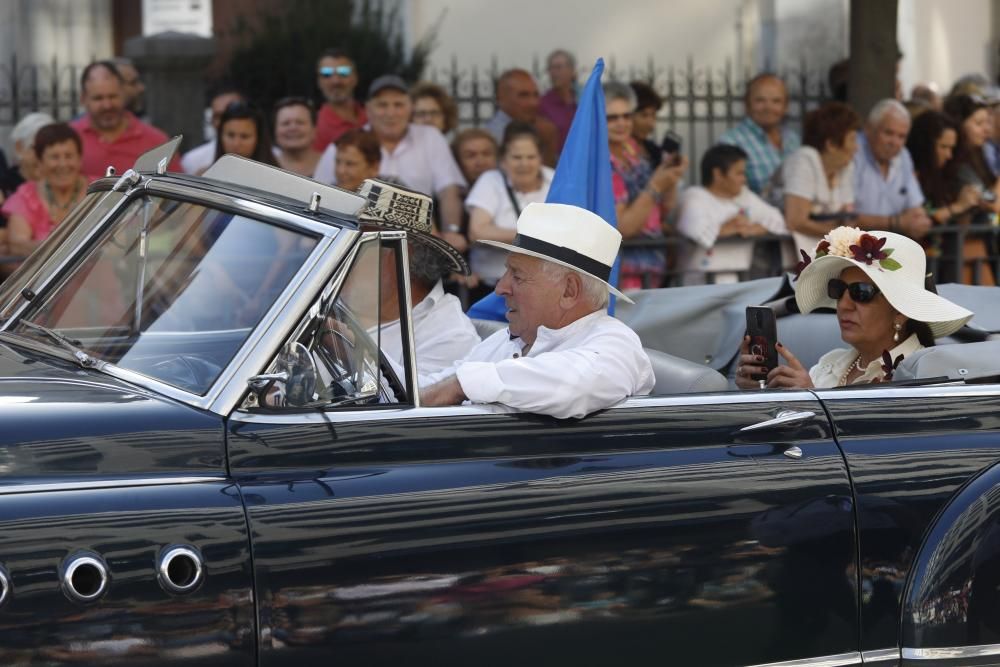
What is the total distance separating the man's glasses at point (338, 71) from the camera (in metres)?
9.41

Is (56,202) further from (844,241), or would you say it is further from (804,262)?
(844,241)

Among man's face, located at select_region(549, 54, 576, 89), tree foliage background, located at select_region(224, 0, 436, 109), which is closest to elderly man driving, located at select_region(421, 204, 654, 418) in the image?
A: man's face, located at select_region(549, 54, 576, 89)

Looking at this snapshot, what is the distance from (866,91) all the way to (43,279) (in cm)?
828

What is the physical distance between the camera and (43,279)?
392 cm

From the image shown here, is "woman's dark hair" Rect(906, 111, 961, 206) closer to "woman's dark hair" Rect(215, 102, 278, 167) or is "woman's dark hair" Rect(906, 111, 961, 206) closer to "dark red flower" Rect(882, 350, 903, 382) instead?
"woman's dark hair" Rect(215, 102, 278, 167)

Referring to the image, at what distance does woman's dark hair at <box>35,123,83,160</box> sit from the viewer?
24.9ft

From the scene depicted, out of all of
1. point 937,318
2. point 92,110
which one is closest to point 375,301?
point 937,318

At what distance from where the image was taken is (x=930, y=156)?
1040 centimetres

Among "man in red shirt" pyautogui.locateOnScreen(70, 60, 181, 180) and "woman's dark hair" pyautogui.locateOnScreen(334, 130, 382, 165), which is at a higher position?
"man in red shirt" pyautogui.locateOnScreen(70, 60, 181, 180)

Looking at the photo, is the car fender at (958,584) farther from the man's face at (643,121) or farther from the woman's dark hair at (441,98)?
the woman's dark hair at (441,98)

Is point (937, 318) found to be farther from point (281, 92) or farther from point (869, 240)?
point (281, 92)

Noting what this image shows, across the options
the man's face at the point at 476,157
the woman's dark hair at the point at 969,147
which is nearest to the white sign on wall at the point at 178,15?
the man's face at the point at 476,157

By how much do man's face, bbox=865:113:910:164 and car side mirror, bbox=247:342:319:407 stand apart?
7088mm

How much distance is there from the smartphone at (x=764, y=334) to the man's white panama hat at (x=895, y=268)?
0.35 metres
